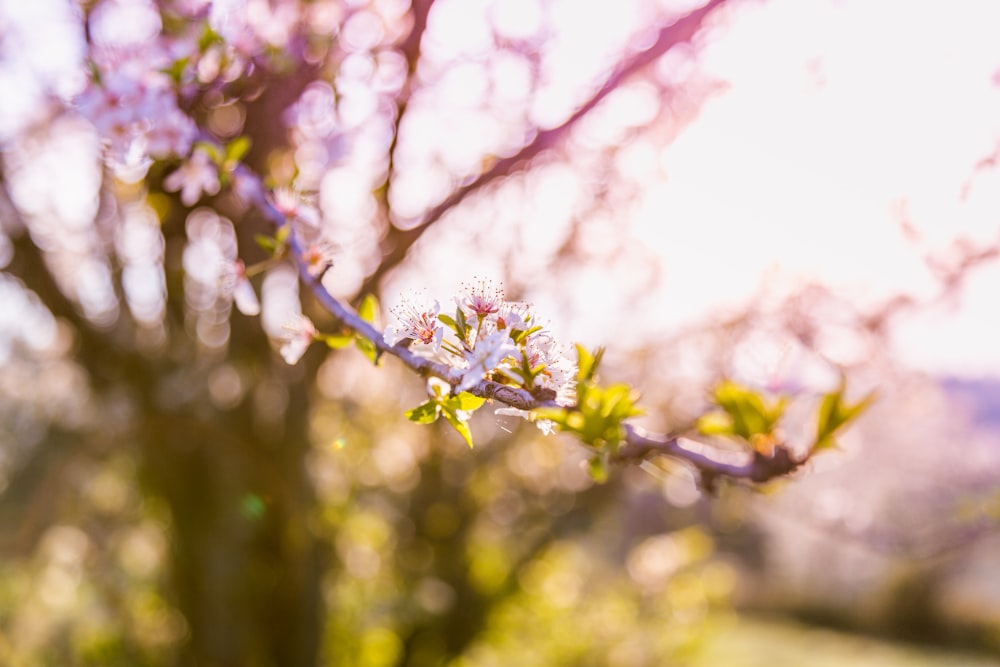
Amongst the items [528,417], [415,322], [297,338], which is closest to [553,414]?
[528,417]

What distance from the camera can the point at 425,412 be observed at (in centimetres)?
98

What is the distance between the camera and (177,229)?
3.21 m

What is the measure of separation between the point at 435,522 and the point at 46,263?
324 cm

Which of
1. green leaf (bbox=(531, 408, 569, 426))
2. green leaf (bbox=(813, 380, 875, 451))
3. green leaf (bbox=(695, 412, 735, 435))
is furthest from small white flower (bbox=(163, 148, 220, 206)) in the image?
green leaf (bbox=(813, 380, 875, 451))

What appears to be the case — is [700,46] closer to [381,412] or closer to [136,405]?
[136,405]

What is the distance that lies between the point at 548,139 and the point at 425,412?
133 cm

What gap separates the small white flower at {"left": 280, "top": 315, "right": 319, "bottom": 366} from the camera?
1260mm

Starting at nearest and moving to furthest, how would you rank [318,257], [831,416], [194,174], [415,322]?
[831,416] < [415,322] < [318,257] < [194,174]

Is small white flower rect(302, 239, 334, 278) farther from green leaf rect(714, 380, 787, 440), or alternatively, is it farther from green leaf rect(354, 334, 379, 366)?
green leaf rect(714, 380, 787, 440)

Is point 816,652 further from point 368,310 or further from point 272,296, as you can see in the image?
point 368,310

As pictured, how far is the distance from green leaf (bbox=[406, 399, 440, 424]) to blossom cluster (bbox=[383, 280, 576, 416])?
2.3 inches

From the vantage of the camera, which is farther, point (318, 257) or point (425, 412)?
point (318, 257)

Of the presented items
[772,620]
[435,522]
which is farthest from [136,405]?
[772,620]

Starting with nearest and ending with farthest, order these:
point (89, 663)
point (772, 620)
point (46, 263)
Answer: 1. point (46, 263)
2. point (89, 663)
3. point (772, 620)
